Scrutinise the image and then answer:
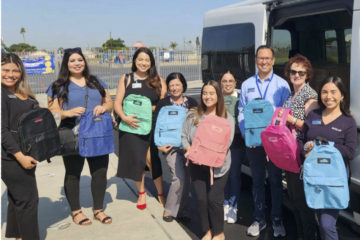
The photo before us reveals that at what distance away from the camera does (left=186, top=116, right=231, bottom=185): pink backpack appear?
334 centimetres

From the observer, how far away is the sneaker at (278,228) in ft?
12.4

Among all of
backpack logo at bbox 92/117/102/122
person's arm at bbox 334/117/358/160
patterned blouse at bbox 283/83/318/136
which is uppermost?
patterned blouse at bbox 283/83/318/136

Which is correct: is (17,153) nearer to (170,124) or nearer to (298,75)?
(170,124)

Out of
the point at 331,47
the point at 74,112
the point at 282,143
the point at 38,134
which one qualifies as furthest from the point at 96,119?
the point at 331,47

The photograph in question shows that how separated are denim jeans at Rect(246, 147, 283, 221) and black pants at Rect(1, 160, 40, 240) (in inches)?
80.2

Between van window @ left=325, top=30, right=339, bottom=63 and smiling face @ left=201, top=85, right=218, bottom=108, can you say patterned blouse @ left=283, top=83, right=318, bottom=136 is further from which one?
van window @ left=325, top=30, right=339, bottom=63

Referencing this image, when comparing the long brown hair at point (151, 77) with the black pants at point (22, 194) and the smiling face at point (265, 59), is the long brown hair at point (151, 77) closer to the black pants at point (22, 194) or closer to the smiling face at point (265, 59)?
the smiling face at point (265, 59)

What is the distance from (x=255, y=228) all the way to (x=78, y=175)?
6.32 feet

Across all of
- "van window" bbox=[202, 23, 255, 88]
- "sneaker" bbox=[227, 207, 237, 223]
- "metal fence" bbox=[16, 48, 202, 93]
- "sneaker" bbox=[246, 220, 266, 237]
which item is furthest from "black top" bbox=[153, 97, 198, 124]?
"metal fence" bbox=[16, 48, 202, 93]

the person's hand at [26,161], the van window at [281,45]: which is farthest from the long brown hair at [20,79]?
A: the van window at [281,45]

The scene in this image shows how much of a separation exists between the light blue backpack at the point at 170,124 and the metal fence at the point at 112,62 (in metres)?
12.5

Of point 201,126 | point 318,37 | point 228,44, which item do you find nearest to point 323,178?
point 201,126

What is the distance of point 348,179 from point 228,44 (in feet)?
9.11

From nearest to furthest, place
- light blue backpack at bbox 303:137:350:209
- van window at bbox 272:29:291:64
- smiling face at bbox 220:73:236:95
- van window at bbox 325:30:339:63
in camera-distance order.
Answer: light blue backpack at bbox 303:137:350:209, smiling face at bbox 220:73:236:95, van window at bbox 272:29:291:64, van window at bbox 325:30:339:63
